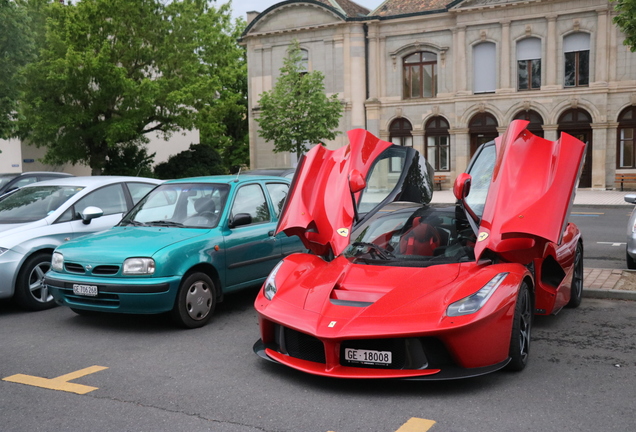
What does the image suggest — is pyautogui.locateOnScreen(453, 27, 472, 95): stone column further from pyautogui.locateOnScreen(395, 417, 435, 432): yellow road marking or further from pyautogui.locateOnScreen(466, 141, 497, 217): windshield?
pyautogui.locateOnScreen(395, 417, 435, 432): yellow road marking

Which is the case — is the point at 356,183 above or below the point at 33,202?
above

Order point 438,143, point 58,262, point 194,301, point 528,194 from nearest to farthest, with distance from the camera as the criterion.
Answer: point 528,194, point 194,301, point 58,262, point 438,143

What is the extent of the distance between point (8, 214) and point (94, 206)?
3.40ft

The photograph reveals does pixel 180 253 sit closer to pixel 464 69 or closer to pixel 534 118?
pixel 534 118

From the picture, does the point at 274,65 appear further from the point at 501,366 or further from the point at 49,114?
the point at 501,366

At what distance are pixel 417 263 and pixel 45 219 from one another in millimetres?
4938

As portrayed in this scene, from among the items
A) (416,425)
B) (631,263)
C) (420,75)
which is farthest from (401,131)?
(416,425)

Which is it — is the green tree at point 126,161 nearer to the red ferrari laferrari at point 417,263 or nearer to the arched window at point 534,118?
the arched window at point 534,118

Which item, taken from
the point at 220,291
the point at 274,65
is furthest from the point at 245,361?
the point at 274,65

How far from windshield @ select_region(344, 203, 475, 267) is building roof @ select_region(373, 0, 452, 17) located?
1298 inches

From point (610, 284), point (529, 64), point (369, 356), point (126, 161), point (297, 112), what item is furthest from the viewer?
point (529, 64)

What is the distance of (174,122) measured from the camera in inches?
1093

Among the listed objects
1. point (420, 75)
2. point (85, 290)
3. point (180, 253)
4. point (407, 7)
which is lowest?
point (85, 290)

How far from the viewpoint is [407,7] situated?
127 ft
